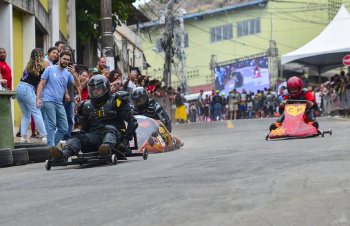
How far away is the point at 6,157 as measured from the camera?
10.4 metres

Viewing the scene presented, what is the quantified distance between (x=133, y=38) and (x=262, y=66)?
10.9m

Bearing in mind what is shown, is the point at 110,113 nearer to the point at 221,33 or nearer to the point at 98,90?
the point at 98,90

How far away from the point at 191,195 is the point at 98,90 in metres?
4.52

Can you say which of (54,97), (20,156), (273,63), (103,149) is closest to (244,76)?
(273,63)

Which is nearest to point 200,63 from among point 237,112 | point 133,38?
point 133,38

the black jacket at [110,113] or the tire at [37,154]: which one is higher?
the black jacket at [110,113]

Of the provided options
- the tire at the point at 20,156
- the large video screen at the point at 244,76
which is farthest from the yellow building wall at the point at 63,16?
the large video screen at the point at 244,76

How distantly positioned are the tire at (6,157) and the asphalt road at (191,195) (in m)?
2.32

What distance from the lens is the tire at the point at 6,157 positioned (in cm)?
1034

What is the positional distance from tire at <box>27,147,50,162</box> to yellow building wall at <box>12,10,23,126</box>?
529 cm

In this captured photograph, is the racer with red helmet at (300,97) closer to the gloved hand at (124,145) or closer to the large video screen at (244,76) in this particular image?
the gloved hand at (124,145)

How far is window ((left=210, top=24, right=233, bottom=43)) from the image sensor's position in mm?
61241

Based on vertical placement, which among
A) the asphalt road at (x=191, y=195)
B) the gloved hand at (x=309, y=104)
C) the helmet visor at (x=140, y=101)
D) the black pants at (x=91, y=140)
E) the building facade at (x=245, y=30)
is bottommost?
the asphalt road at (x=191, y=195)

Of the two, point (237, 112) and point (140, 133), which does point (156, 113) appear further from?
point (237, 112)
